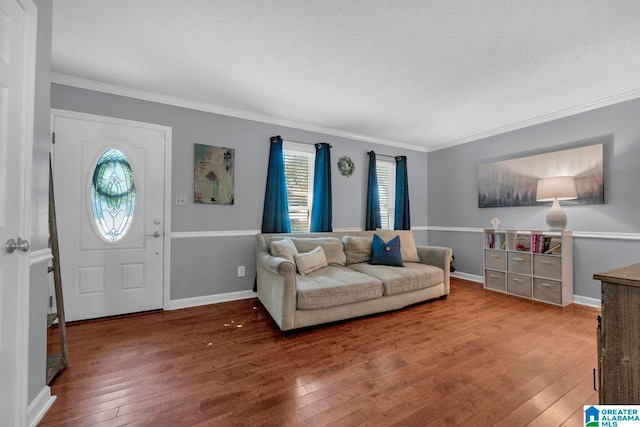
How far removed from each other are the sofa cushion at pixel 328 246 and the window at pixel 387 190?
1.55m

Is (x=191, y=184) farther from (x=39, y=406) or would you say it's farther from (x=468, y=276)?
(x=468, y=276)

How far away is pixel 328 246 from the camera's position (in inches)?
132

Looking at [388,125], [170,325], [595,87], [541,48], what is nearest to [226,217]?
[170,325]

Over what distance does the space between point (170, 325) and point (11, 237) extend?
1.70m

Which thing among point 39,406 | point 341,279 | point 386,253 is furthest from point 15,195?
point 386,253

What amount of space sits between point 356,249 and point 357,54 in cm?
230

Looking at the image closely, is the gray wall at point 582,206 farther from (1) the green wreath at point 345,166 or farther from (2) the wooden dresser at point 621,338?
(2) the wooden dresser at point 621,338

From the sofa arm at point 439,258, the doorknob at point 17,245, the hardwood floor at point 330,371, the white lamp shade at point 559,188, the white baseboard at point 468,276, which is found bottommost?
the hardwood floor at point 330,371

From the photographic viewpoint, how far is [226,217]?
3375 mm

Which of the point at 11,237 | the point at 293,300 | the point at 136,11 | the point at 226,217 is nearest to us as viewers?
the point at 11,237

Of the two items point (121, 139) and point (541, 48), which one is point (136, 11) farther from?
point (541, 48)

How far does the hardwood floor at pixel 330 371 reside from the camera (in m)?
1.45

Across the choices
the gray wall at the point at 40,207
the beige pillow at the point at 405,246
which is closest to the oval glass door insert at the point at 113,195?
the gray wall at the point at 40,207

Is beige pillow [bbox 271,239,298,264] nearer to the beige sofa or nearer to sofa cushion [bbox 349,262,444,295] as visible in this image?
the beige sofa
